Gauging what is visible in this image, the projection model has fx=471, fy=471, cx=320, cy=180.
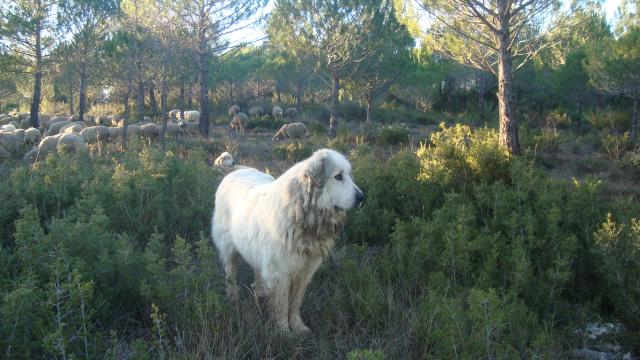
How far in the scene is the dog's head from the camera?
3521 mm

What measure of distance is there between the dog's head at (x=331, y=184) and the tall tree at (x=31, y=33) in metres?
Answer: 24.6

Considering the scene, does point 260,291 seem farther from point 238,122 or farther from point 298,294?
point 238,122

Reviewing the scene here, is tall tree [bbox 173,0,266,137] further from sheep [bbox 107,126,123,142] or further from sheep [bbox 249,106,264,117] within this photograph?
sheep [bbox 249,106,264,117]

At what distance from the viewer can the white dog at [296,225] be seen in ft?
11.7

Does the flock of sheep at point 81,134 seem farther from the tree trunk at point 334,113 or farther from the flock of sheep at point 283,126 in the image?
the tree trunk at point 334,113

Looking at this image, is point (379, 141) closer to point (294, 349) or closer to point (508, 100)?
point (508, 100)

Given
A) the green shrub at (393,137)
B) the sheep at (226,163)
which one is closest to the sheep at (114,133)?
the green shrub at (393,137)

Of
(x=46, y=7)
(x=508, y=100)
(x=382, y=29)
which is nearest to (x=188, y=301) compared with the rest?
(x=508, y=100)

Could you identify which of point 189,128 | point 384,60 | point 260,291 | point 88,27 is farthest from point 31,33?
point 260,291

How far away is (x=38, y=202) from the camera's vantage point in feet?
18.3

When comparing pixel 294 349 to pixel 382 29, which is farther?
pixel 382 29

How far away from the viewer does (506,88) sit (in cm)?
876

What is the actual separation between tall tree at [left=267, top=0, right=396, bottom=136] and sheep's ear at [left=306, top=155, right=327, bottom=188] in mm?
17043

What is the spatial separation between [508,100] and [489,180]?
292 cm
